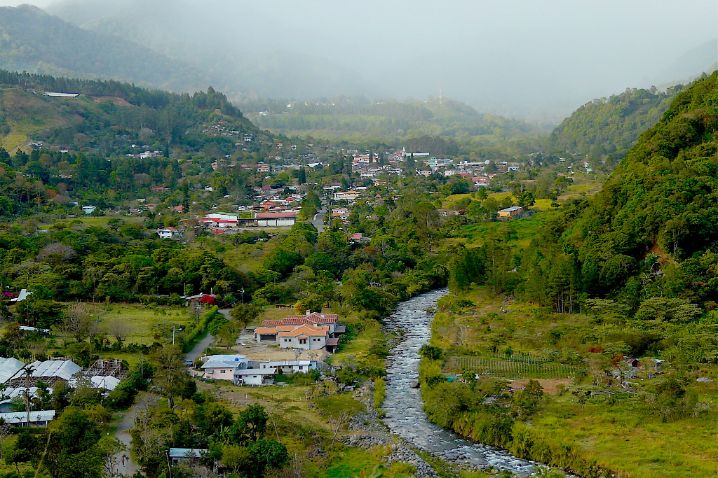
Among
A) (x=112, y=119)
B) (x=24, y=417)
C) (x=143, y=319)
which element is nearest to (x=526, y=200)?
(x=143, y=319)

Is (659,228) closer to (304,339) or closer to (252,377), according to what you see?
(304,339)

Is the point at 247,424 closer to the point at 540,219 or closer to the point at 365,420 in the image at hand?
the point at 365,420

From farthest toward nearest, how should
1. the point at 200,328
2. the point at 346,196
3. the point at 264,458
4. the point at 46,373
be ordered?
the point at 346,196, the point at 200,328, the point at 46,373, the point at 264,458

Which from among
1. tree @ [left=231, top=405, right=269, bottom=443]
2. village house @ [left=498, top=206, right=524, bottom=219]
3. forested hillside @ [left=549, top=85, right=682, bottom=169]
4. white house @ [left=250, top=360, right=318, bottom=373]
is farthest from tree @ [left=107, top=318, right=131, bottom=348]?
forested hillside @ [left=549, top=85, right=682, bottom=169]

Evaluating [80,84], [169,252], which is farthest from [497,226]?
[80,84]

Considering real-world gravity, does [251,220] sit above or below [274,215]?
below

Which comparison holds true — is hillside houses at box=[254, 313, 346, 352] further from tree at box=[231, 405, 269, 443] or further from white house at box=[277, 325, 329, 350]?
tree at box=[231, 405, 269, 443]

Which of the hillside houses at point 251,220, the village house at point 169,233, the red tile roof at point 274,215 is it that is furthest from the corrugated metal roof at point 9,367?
the red tile roof at point 274,215
